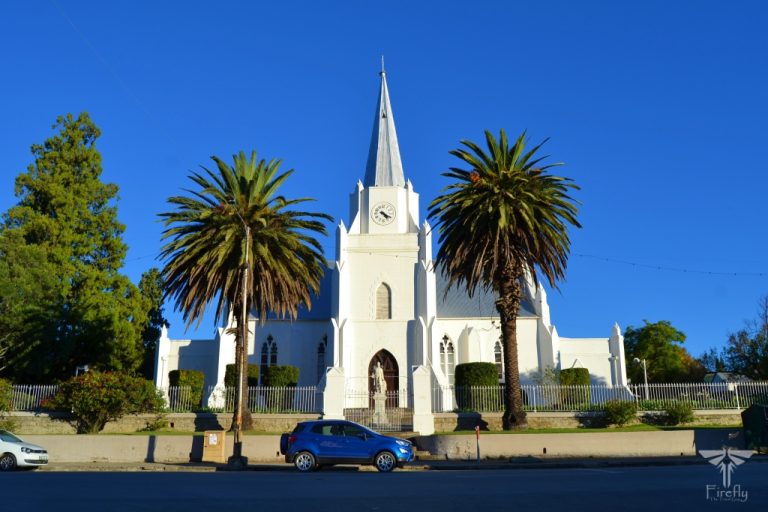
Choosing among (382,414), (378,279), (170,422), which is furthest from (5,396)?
(378,279)

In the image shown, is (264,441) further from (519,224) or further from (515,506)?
(515,506)

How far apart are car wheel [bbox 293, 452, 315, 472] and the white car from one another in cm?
813

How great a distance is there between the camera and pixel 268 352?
42.8m

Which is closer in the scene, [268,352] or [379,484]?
[379,484]

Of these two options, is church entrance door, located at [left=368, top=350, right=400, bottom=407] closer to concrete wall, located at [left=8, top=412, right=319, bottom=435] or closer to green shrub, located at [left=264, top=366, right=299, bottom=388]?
green shrub, located at [left=264, top=366, right=299, bottom=388]

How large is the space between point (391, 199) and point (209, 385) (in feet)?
55.7

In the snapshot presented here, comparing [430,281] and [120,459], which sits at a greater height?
[430,281]

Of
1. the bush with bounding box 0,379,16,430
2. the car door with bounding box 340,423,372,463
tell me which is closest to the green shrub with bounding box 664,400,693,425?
the car door with bounding box 340,423,372,463

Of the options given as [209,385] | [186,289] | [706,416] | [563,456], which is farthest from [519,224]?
[209,385]

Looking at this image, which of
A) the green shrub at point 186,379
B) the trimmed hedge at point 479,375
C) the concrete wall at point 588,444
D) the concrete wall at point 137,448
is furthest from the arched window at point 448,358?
the concrete wall at point 137,448

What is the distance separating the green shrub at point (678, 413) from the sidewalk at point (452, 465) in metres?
5.88

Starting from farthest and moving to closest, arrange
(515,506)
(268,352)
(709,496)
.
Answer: (268,352), (709,496), (515,506)

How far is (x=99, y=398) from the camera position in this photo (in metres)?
26.4

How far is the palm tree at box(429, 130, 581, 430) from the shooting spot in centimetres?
2609
